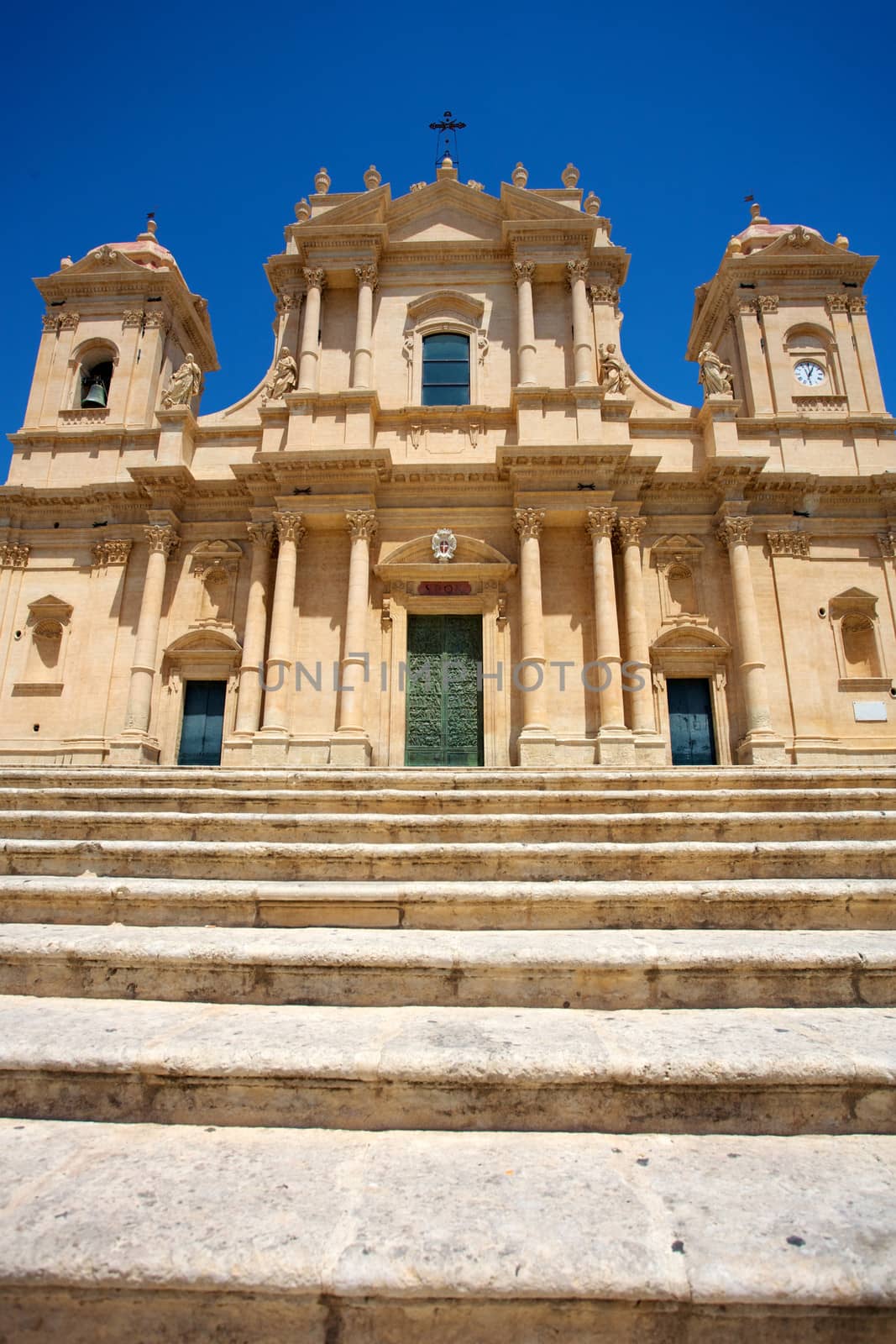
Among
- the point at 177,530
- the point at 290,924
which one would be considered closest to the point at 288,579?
the point at 177,530

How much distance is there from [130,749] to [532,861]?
13364 mm

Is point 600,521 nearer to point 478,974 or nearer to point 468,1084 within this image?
point 478,974

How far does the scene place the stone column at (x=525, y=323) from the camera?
18.3 m

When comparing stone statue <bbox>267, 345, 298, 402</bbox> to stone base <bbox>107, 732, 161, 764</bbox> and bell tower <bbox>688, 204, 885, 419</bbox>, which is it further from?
bell tower <bbox>688, 204, 885, 419</bbox>

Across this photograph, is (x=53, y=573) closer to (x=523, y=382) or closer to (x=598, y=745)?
(x=523, y=382)

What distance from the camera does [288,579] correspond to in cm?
1680

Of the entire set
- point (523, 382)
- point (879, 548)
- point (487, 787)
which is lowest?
point (487, 787)

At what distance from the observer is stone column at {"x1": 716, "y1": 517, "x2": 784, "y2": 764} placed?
15.8 m

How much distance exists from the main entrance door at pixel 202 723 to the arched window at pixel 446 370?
8828mm

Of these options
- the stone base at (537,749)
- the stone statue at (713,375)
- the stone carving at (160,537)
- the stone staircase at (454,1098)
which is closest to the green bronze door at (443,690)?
the stone base at (537,749)

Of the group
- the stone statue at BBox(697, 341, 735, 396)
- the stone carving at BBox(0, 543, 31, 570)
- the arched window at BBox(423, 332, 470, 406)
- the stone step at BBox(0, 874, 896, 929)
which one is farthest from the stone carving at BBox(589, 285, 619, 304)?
the stone step at BBox(0, 874, 896, 929)

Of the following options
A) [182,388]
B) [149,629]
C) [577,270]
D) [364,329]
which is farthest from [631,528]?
[182,388]

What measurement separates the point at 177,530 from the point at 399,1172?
59.0 feet

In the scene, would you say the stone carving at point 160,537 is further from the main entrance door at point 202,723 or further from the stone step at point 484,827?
the stone step at point 484,827
